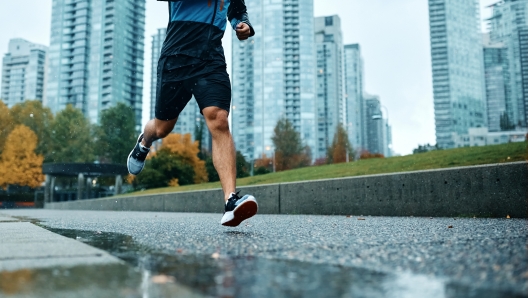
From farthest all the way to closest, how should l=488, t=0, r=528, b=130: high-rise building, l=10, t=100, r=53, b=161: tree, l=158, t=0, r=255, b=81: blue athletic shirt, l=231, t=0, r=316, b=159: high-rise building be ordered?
l=488, t=0, r=528, b=130: high-rise building, l=231, t=0, r=316, b=159: high-rise building, l=10, t=100, r=53, b=161: tree, l=158, t=0, r=255, b=81: blue athletic shirt

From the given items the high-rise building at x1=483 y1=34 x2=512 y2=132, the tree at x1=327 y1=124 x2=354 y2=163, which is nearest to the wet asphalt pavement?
the tree at x1=327 y1=124 x2=354 y2=163

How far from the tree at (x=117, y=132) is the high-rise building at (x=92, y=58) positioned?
4652 cm

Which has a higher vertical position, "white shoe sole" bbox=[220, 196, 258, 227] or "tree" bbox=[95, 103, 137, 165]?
"tree" bbox=[95, 103, 137, 165]

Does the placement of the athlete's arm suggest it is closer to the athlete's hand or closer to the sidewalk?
the athlete's hand

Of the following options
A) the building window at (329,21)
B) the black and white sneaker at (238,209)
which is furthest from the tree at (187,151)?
the building window at (329,21)

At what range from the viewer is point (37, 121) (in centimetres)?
5275

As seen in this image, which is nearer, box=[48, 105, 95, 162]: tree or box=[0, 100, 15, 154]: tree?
box=[0, 100, 15, 154]: tree

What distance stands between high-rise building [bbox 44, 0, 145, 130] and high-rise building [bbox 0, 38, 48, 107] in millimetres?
28548

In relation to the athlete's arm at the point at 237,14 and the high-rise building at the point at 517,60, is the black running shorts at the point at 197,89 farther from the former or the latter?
the high-rise building at the point at 517,60

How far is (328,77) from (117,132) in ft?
324

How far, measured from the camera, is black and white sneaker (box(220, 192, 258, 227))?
3.19 metres

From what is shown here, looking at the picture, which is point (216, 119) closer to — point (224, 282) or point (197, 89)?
point (197, 89)

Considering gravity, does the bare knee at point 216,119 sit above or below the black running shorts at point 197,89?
below

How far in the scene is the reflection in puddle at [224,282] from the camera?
1.13m
